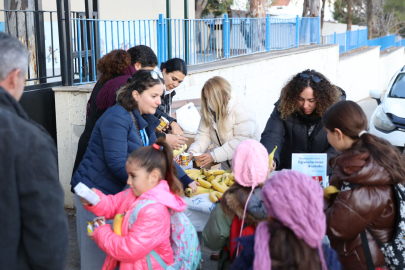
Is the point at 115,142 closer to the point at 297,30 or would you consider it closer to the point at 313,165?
the point at 313,165

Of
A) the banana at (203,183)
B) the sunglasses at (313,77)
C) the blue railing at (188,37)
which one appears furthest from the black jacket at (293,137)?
the blue railing at (188,37)

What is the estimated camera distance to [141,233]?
251 cm

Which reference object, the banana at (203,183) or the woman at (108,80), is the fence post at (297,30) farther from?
the banana at (203,183)

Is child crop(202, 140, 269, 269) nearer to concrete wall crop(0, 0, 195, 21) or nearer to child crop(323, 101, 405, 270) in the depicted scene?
child crop(323, 101, 405, 270)

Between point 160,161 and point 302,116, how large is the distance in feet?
5.14

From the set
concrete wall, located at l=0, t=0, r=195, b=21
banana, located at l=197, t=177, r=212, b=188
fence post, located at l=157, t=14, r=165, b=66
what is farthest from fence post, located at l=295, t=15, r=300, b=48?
banana, located at l=197, t=177, r=212, b=188

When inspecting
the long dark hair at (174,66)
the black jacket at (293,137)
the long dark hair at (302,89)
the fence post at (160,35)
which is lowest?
the black jacket at (293,137)

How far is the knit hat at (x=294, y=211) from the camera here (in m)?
1.88

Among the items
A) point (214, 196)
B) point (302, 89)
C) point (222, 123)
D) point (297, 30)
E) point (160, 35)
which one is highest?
point (297, 30)

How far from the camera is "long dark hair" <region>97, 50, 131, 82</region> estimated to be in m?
3.96

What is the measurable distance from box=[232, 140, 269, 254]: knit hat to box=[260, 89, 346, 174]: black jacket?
1152mm

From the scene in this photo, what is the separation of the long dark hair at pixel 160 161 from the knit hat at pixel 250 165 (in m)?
0.43

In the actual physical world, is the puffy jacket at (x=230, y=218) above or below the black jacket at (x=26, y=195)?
below

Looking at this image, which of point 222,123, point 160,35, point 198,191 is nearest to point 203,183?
point 198,191
